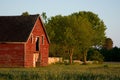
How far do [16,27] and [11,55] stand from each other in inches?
188

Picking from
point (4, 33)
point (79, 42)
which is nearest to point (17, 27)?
point (4, 33)

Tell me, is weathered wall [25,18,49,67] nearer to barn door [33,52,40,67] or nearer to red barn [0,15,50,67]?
red barn [0,15,50,67]

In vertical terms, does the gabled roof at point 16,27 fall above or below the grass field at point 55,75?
above

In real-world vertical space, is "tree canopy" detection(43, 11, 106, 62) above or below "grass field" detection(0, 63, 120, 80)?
above

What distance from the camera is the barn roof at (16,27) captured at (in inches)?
2346

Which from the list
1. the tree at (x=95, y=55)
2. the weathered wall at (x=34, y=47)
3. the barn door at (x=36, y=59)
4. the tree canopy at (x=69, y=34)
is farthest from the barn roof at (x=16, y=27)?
the tree at (x=95, y=55)

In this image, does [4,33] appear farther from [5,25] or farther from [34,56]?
[34,56]

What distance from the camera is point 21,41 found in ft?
193

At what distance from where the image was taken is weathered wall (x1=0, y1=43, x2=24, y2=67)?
59250 millimetres

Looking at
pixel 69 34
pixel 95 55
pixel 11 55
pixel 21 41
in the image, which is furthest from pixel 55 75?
pixel 95 55

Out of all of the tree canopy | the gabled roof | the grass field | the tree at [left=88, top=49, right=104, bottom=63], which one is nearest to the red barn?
the gabled roof

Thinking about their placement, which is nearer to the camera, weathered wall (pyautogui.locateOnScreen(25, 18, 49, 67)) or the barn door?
weathered wall (pyautogui.locateOnScreen(25, 18, 49, 67))

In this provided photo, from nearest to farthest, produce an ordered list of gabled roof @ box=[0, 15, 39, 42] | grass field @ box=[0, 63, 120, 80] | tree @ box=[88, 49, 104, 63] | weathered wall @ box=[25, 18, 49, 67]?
grass field @ box=[0, 63, 120, 80]
gabled roof @ box=[0, 15, 39, 42]
weathered wall @ box=[25, 18, 49, 67]
tree @ box=[88, 49, 104, 63]

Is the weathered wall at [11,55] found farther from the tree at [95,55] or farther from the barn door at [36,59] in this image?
the tree at [95,55]
